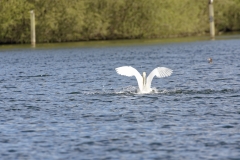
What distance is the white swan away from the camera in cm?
3033

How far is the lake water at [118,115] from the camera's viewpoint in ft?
65.2

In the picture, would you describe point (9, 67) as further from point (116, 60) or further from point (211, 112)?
point (211, 112)

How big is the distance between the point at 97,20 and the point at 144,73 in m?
69.6

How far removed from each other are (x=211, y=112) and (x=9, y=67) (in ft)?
104

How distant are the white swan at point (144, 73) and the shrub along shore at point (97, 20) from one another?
215 feet

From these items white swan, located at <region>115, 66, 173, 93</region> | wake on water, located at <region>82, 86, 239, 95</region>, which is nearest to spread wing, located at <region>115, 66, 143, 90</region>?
white swan, located at <region>115, 66, 173, 93</region>

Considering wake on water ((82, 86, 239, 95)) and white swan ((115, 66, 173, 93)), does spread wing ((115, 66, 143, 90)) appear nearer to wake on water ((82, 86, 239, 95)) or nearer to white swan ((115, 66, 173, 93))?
white swan ((115, 66, 173, 93))

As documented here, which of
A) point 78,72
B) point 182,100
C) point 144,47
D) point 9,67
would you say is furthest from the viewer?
point 144,47

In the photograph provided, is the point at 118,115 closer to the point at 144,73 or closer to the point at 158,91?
the point at 144,73

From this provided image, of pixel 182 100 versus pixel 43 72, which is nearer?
pixel 182 100

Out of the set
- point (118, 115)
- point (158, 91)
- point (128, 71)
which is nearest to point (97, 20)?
point (158, 91)

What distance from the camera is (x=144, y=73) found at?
30547mm

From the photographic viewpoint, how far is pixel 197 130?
2231 centimetres

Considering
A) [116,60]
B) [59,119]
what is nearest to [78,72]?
[116,60]
